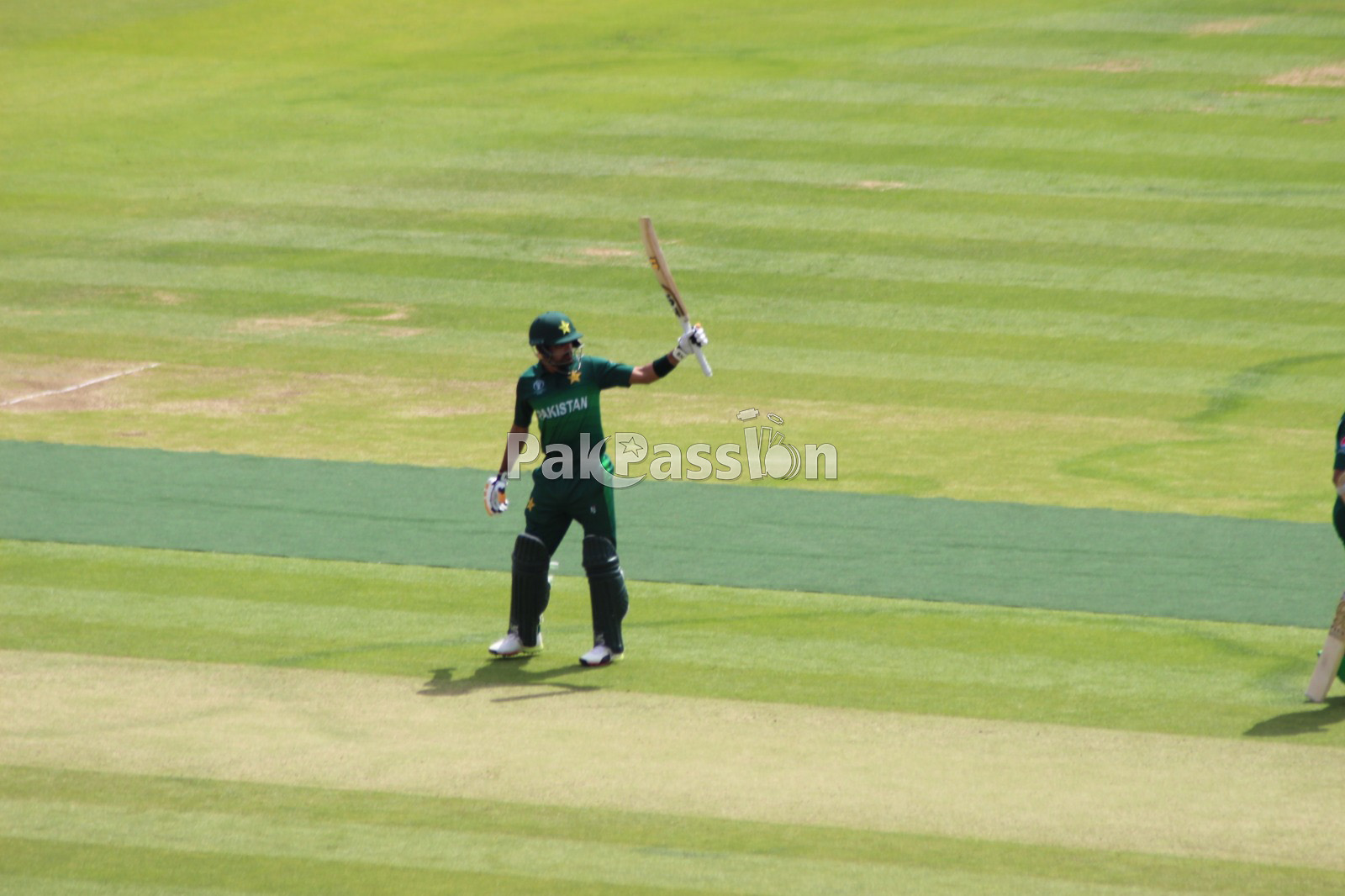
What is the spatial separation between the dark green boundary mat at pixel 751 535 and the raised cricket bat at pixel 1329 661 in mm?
1268

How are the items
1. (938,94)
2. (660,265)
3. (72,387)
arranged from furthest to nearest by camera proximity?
(938,94) → (72,387) → (660,265)

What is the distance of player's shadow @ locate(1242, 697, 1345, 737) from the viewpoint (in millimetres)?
8156

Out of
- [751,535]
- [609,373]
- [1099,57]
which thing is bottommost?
[751,535]

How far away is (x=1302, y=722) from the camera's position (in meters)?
8.30

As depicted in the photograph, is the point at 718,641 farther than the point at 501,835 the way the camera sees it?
Yes

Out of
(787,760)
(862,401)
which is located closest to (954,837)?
(787,760)

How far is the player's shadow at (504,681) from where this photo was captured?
28.9 ft

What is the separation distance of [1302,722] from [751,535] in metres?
4.35

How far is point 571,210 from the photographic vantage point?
2059 centimetres

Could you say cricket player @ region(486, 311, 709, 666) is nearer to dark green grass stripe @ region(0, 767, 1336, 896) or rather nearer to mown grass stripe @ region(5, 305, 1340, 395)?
dark green grass stripe @ region(0, 767, 1336, 896)

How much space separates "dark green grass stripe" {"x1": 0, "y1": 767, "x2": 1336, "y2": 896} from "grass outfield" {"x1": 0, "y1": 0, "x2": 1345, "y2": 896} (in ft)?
0.08

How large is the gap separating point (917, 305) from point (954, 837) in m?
11.3

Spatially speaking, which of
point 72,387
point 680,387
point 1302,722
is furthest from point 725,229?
point 1302,722

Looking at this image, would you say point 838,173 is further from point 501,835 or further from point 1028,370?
point 501,835
